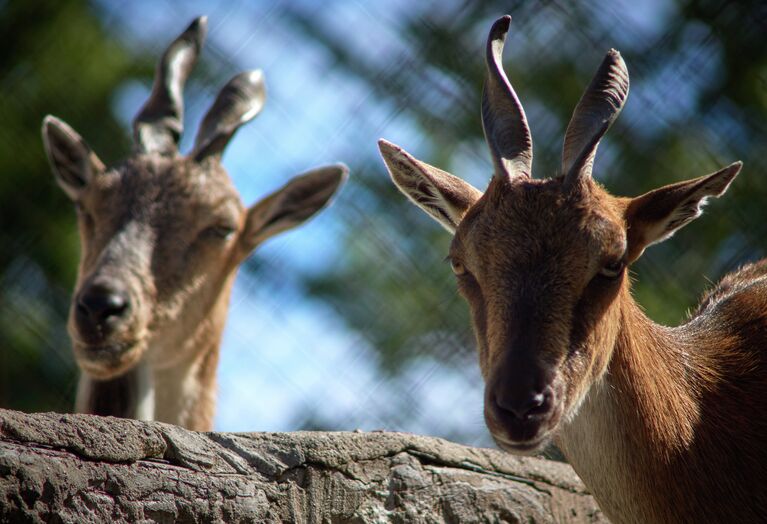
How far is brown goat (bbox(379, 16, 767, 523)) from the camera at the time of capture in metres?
Answer: 3.72

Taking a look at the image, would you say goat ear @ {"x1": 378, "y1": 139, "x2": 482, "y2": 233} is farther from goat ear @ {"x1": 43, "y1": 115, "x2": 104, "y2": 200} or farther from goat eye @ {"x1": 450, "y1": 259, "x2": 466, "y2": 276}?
goat ear @ {"x1": 43, "y1": 115, "x2": 104, "y2": 200}

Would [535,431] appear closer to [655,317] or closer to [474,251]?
[474,251]

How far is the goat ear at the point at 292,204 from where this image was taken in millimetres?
6832

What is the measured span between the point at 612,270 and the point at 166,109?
12.3ft

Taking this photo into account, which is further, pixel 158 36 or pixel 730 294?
pixel 158 36

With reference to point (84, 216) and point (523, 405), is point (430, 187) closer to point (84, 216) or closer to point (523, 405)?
point (523, 405)

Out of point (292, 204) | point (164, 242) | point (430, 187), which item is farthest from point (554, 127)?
point (430, 187)

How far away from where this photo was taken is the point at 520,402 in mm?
3533

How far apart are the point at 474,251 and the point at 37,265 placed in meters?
5.84

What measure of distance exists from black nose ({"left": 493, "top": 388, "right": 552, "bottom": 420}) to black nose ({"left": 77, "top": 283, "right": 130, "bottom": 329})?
2750 mm

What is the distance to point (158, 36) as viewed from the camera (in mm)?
10070

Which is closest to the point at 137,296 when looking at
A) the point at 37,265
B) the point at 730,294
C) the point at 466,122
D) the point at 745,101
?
the point at 730,294

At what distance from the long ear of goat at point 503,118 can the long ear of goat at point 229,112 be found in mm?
2841

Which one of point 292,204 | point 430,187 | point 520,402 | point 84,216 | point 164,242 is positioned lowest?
point 84,216
